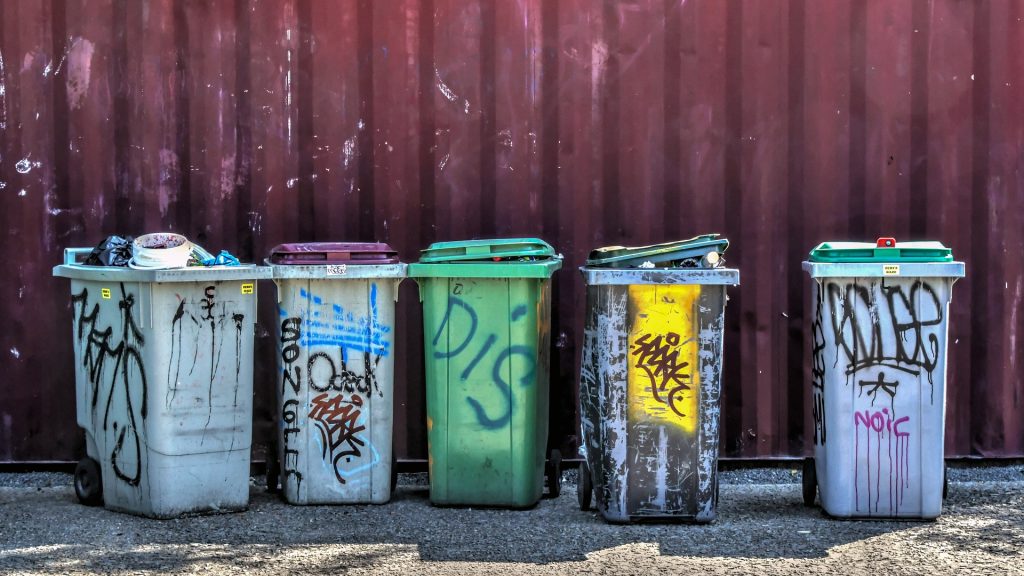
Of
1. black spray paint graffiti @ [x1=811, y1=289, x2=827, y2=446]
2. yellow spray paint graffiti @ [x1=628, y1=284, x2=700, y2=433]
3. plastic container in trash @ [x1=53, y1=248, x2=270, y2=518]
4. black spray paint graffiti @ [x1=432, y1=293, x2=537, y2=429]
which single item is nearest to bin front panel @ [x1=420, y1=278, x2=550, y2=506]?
black spray paint graffiti @ [x1=432, y1=293, x2=537, y2=429]

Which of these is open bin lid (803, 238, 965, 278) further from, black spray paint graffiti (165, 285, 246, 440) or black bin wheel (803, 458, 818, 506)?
black spray paint graffiti (165, 285, 246, 440)

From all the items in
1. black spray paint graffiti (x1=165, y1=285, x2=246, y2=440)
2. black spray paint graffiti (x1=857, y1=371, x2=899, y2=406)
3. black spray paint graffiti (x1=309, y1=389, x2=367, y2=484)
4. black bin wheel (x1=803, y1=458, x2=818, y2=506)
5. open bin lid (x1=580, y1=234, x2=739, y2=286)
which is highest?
open bin lid (x1=580, y1=234, x2=739, y2=286)

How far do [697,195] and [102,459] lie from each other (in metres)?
3.50

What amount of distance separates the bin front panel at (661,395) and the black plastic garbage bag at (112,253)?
235 cm

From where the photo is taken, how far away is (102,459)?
6.00m

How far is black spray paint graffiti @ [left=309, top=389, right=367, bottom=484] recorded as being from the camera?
19.8 ft

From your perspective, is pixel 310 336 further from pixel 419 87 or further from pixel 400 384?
pixel 419 87

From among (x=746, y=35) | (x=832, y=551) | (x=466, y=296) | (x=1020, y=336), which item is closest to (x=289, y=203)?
(x=466, y=296)

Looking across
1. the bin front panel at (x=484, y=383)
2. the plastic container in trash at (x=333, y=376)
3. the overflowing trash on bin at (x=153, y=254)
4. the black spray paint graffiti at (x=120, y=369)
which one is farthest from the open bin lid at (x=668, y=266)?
the black spray paint graffiti at (x=120, y=369)

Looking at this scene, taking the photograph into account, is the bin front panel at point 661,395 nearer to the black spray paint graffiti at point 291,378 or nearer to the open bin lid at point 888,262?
the open bin lid at point 888,262

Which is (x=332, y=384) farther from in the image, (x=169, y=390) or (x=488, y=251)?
(x=488, y=251)

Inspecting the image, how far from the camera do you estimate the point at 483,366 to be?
5.96 meters

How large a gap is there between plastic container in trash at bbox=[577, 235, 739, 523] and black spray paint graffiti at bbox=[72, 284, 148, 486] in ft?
7.22

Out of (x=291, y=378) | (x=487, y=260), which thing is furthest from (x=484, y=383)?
(x=291, y=378)
